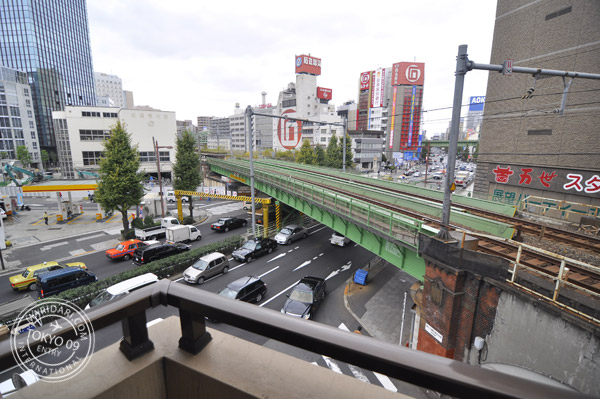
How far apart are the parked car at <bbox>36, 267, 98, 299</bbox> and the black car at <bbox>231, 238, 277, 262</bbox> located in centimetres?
927

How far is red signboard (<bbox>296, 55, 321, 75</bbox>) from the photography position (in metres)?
87.3

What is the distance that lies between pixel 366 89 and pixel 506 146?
364 feet

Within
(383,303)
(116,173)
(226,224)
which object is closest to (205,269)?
(383,303)

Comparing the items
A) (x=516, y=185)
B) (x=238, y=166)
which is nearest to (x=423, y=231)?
(x=516, y=185)

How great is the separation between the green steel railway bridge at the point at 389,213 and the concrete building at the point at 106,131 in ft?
126

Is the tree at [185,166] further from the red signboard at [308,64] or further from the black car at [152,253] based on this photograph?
the red signboard at [308,64]

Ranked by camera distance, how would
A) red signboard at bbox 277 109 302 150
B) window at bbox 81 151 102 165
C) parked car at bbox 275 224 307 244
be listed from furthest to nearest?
red signboard at bbox 277 109 302 150
window at bbox 81 151 102 165
parked car at bbox 275 224 307 244

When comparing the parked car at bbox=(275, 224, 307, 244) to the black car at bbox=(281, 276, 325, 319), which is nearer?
the black car at bbox=(281, 276, 325, 319)

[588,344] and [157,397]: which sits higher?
[157,397]

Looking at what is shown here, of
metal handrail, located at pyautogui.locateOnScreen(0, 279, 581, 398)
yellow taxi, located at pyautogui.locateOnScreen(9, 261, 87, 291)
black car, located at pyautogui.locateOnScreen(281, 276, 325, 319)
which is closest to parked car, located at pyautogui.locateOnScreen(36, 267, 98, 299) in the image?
yellow taxi, located at pyautogui.locateOnScreen(9, 261, 87, 291)

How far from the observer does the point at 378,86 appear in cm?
12156

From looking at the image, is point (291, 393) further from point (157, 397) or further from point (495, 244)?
point (495, 244)

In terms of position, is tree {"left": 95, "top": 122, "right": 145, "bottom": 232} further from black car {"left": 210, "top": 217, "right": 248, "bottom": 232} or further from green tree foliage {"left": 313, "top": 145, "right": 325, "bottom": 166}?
green tree foliage {"left": 313, "top": 145, "right": 325, "bottom": 166}

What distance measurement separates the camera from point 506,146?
2606cm
